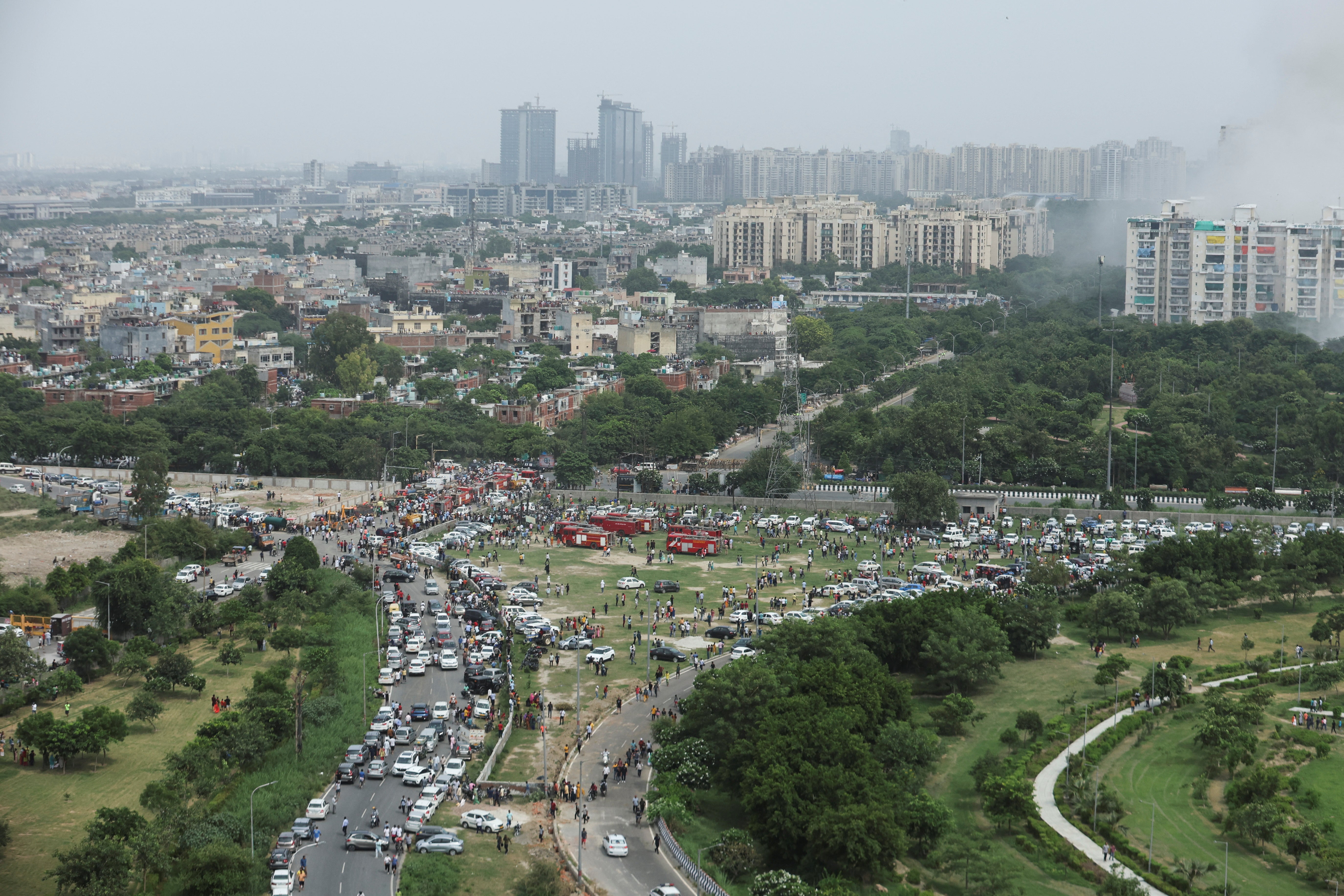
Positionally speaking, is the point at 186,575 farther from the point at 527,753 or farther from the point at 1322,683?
the point at 1322,683

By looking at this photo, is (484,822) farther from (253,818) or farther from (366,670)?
(366,670)

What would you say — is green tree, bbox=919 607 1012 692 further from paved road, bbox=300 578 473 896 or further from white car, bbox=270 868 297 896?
white car, bbox=270 868 297 896

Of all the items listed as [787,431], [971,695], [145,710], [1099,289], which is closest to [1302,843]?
[971,695]

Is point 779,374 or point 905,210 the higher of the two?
point 905,210

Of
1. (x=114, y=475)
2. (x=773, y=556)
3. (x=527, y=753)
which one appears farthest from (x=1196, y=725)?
(x=114, y=475)

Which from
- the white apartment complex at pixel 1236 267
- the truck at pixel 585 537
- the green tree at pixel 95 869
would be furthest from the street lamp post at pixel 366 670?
the white apartment complex at pixel 1236 267
